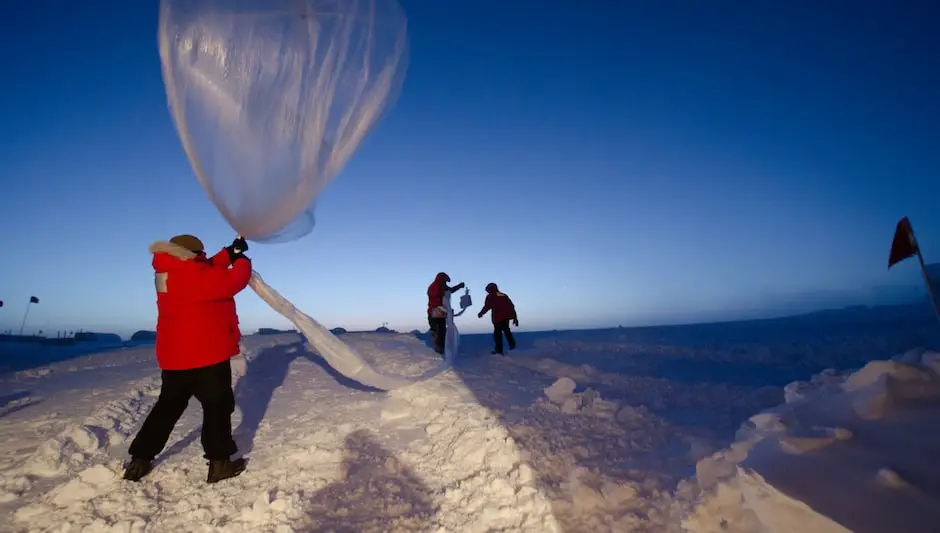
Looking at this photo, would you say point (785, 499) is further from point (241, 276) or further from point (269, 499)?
point (241, 276)

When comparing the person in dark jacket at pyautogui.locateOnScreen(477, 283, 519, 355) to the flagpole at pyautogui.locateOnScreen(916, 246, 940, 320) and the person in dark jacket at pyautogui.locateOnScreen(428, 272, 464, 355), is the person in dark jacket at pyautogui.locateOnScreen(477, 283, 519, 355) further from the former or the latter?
the flagpole at pyautogui.locateOnScreen(916, 246, 940, 320)

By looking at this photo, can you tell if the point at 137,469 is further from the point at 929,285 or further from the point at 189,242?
the point at 929,285

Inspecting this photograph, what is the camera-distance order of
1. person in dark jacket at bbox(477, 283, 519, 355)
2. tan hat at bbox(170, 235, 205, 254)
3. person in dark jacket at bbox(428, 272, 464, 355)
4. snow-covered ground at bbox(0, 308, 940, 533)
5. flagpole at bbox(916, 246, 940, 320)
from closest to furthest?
snow-covered ground at bbox(0, 308, 940, 533) < flagpole at bbox(916, 246, 940, 320) < tan hat at bbox(170, 235, 205, 254) < person in dark jacket at bbox(428, 272, 464, 355) < person in dark jacket at bbox(477, 283, 519, 355)

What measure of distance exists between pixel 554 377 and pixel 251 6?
A: 5.89 meters

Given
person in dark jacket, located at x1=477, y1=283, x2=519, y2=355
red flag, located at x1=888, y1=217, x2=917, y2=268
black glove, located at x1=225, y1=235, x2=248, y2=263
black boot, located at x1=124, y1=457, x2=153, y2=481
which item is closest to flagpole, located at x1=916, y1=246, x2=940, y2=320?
red flag, located at x1=888, y1=217, x2=917, y2=268

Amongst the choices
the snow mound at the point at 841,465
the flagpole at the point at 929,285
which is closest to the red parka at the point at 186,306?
the snow mound at the point at 841,465

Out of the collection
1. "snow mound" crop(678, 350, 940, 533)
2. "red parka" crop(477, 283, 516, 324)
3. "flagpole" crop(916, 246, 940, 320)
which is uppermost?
"red parka" crop(477, 283, 516, 324)

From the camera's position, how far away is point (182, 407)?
Result: 11.1ft

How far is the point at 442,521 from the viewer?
2746 millimetres

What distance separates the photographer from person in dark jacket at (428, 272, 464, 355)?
8516mm

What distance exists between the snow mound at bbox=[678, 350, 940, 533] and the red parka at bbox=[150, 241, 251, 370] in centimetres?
332

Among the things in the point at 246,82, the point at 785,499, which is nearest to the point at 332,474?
the point at 785,499

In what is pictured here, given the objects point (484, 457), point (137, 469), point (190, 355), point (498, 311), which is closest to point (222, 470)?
point (137, 469)

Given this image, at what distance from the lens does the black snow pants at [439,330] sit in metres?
8.57
